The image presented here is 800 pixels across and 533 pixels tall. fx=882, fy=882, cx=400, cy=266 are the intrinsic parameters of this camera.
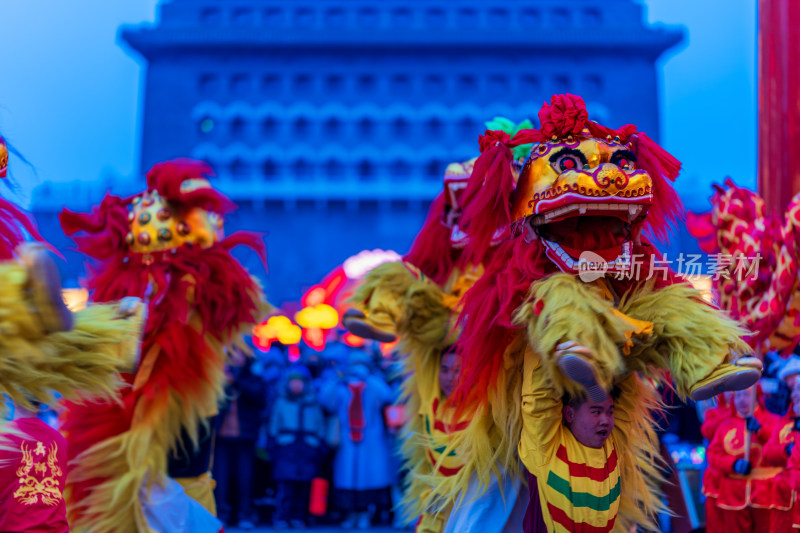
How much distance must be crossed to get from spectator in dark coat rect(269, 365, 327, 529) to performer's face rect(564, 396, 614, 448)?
16.2ft

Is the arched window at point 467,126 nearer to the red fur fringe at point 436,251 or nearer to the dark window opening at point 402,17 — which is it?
the dark window opening at point 402,17

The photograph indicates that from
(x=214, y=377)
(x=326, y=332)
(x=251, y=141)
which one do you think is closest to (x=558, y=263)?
(x=214, y=377)

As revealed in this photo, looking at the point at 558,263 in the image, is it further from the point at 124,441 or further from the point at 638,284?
the point at 124,441

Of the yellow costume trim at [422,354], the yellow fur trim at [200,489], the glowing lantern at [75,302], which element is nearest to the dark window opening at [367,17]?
the glowing lantern at [75,302]

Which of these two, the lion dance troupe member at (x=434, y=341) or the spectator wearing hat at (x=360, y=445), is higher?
the lion dance troupe member at (x=434, y=341)

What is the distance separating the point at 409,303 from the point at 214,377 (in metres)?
1.10

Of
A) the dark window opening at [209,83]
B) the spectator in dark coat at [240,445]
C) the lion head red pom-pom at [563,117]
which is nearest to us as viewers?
the lion head red pom-pom at [563,117]

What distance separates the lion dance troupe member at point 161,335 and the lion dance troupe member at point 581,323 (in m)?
1.51

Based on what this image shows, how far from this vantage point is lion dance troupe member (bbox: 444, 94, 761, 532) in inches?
112

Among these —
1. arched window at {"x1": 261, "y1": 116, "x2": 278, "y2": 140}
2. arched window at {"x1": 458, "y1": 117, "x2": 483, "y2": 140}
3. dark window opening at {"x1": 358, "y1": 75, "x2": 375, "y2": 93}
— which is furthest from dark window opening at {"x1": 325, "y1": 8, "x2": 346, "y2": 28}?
arched window at {"x1": 458, "y1": 117, "x2": 483, "y2": 140}

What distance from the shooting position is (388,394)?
802 cm

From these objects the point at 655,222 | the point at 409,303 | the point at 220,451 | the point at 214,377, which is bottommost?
the point at 220,451

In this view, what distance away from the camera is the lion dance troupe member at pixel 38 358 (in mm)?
2297

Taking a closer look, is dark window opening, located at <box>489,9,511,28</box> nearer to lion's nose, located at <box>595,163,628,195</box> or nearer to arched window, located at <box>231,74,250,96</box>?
arched window, located at <box>231,74,250,96</box>
